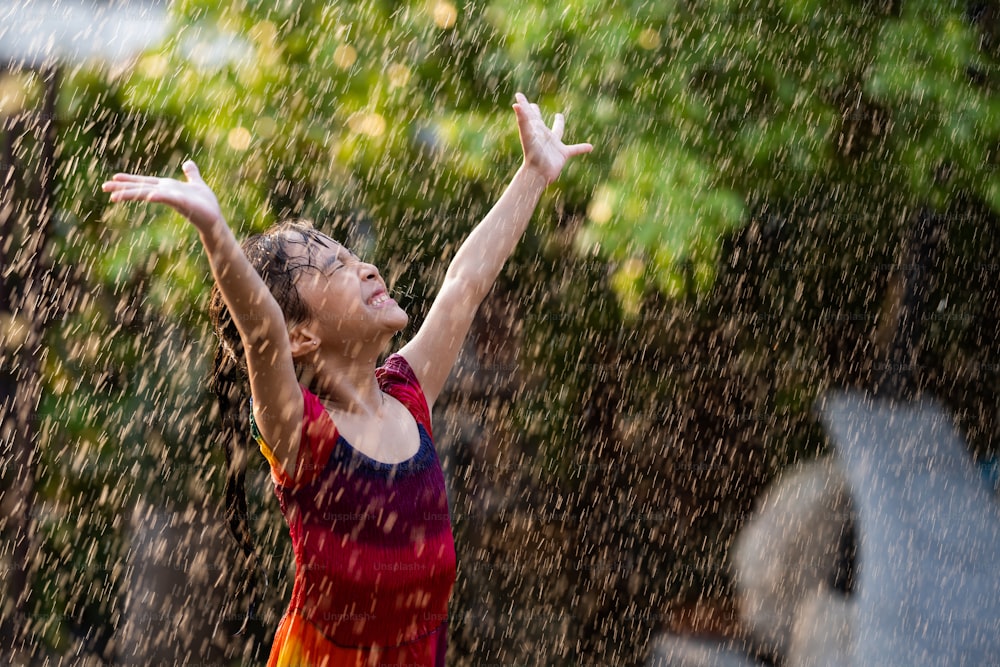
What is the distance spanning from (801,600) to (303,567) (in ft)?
9.94

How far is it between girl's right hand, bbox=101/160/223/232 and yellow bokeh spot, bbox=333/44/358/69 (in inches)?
84.5

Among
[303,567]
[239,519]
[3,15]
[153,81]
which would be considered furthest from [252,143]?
[303,567]

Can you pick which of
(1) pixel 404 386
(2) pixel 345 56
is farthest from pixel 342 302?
(2) pixel 345 56

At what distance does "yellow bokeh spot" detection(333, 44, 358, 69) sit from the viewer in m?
3.43

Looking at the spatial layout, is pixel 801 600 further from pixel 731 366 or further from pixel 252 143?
pixel 252 143

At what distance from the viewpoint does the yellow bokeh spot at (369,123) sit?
11.4ft

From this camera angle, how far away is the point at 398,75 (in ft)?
11.3

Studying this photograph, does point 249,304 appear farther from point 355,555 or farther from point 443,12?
point 443,12

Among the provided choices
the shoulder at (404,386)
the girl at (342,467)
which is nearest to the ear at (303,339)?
the girl at (342,467)

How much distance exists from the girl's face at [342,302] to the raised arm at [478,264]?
295 millimetres

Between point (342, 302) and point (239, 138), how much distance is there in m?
1.95

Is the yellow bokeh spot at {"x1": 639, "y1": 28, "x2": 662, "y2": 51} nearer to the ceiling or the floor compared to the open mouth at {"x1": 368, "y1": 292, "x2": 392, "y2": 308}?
nearer to the floor

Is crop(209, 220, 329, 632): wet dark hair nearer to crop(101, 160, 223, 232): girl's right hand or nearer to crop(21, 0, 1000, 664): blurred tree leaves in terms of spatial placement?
crop(101, 160, 223, 232): girl's right hand

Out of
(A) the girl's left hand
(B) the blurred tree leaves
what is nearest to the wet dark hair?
(A) the girl's left hand
